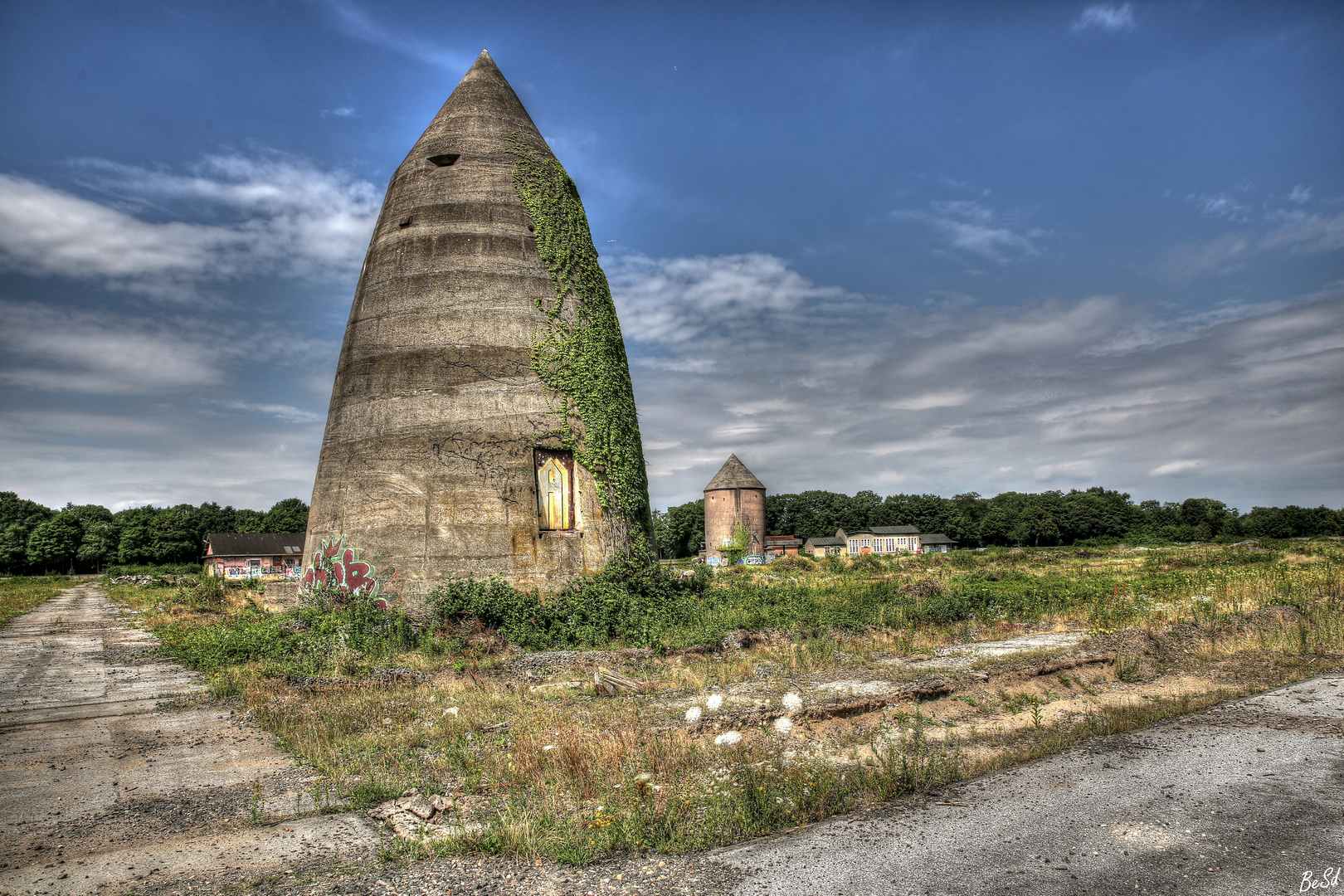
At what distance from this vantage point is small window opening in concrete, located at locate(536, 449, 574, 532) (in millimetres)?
13422

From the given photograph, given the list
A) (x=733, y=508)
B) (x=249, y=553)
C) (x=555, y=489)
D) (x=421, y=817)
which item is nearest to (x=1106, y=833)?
(x=421, y=817)

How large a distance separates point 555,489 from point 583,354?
2.96m

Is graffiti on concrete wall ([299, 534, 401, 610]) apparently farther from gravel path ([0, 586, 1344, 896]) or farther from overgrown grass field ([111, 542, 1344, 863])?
gravel path ([0, 586, 1344, 896])

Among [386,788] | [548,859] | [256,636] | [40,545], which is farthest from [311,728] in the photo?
[40,545]

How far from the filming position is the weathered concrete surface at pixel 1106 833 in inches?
146

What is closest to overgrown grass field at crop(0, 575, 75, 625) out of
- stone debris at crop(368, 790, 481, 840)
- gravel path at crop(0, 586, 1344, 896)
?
gravel path at crop(0, 586, 1344, 896)

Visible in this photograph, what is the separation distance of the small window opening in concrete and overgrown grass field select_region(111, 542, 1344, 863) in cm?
139

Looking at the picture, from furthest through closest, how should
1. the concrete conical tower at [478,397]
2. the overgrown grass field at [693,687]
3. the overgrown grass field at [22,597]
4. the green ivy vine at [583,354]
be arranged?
the overgrown grass field at [22,597] → the green ivy vine at [583,354] → the concrete conical tower at [478,397] → the overgrown grass field at [693,687]

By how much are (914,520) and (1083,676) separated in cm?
12233

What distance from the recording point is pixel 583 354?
14.4 metres

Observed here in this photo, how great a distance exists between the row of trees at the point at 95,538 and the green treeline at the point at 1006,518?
2388 inches

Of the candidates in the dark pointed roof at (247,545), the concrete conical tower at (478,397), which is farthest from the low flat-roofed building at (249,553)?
the concrete conical tower at (478,397)

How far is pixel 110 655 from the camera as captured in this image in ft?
46.2

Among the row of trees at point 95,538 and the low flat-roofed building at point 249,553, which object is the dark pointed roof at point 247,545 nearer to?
the low flat-roofed building at point 249,553
